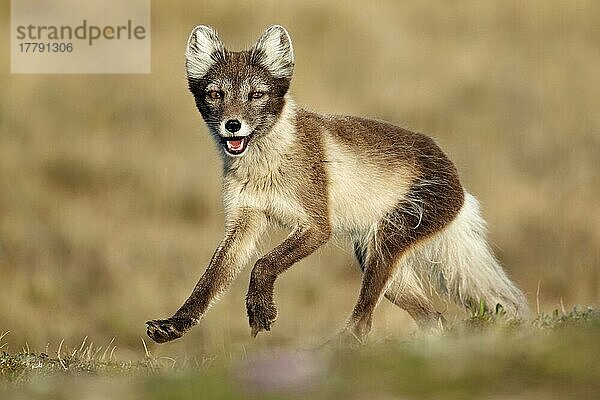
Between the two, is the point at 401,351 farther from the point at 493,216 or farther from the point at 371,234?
the point at 493,216

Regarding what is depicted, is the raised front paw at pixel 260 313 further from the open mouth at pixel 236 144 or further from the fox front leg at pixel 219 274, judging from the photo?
the open mouth at pixel 236 144

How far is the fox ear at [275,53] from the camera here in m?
7.90

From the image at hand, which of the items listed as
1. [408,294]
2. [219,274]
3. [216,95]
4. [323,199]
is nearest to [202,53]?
[216,95]

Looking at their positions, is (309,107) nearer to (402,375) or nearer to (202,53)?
(202,53)

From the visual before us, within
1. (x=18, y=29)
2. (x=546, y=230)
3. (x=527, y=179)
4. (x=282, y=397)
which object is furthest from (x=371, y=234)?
(x=18, y=29)

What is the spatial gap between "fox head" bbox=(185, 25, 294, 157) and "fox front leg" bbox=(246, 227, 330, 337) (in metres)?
0.67

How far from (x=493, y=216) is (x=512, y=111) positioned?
2.83 meters

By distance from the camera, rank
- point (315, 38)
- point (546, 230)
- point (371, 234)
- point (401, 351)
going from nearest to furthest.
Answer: point (401, 351) < point (371, 234) < point (546, 230) < point (315, 38)

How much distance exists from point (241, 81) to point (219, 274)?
46.7 inches

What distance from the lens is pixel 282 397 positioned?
4801mm

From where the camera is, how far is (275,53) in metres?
7.93

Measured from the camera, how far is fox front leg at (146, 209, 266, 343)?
7.33m

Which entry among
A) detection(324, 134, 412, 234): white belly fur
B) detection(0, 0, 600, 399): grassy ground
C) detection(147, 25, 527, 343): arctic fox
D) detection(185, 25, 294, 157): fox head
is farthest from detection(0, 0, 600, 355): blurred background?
detection(185, 25, 294, 157): fox head

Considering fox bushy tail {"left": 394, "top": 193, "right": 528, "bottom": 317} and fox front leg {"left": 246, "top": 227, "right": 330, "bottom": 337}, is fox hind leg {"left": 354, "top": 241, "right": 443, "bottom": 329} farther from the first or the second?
fox front leg {"left": 246, "top": 227, "right": 330, "bottom": 337}
